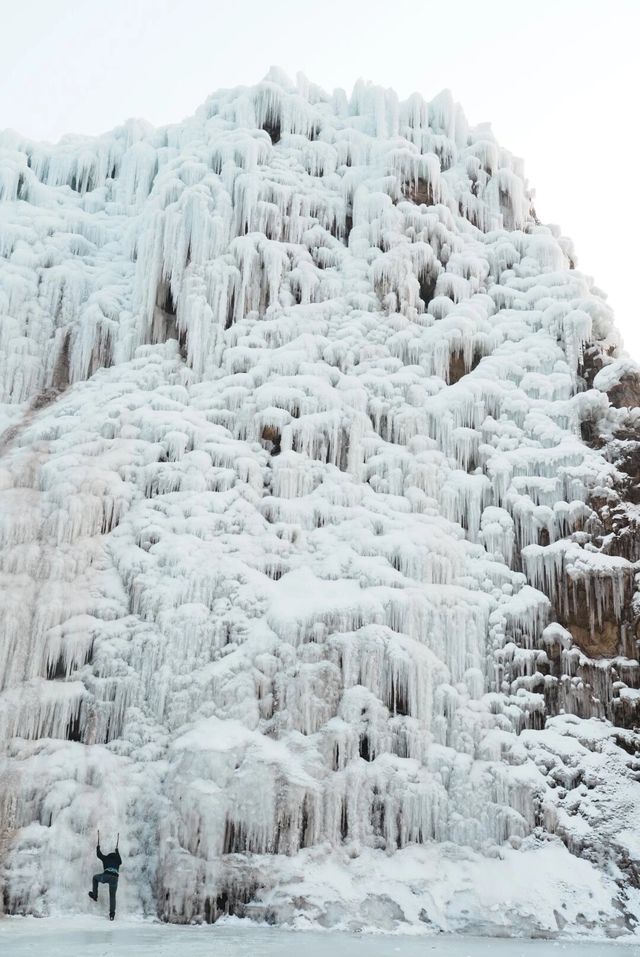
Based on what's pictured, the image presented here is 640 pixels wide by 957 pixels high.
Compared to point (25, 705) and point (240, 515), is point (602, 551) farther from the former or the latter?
point (25, 705)

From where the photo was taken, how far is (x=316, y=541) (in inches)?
534

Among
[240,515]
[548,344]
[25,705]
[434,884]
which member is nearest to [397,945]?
[434,884]

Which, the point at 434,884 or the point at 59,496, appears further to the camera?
the point at 59,496

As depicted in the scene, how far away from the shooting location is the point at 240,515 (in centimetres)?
1366

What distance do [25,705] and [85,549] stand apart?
241cm

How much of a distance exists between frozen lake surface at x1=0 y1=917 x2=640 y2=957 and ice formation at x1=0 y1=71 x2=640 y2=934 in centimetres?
74

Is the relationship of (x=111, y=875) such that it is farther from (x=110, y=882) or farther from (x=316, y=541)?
(x=316, y=541)

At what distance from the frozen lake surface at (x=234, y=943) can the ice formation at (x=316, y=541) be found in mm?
742

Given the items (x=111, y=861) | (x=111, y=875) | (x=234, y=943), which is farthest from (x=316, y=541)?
(x=234, y=943)

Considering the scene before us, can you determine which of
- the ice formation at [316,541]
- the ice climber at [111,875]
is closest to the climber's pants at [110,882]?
the ice climber at [111,875]

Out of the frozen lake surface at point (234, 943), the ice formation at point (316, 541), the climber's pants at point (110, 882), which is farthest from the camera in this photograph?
the ice formation at point (316, 541)

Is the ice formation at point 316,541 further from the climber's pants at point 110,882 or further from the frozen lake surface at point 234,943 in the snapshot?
the frozen lake surface at point 234,943

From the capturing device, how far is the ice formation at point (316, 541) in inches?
429

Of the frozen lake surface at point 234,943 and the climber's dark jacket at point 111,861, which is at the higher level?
the climber's dark jacket at point 111,861
